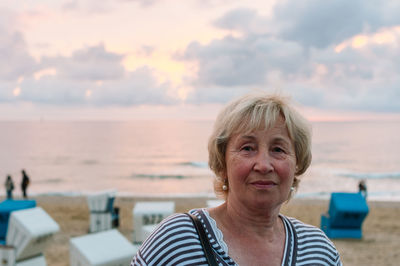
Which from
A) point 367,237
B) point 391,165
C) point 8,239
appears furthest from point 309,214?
point 391,165

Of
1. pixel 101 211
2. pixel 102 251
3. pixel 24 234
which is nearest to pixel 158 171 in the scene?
pixel 101 211

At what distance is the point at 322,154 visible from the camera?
5166 centimetres

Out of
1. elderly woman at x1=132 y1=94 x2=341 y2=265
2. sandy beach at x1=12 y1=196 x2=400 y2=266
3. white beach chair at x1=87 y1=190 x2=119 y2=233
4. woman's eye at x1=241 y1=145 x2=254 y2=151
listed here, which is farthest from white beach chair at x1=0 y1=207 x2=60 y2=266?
white beach chair at x1=87 y1=190 x2=119 y2=233

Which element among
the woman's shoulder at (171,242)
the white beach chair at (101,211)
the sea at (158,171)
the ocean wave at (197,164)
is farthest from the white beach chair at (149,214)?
the ocean wave at (197,164)

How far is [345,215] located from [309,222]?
8.62ft

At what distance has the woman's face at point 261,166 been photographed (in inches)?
57.0

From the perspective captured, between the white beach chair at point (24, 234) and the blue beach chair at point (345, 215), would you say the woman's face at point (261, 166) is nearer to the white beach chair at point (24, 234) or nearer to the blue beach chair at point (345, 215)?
the white beach chair at point (24, 234)

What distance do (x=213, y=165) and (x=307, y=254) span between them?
1.72ft

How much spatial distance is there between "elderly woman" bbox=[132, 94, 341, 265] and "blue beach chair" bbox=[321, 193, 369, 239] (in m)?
8.58

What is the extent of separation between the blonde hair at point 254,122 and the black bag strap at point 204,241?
0.29 meters

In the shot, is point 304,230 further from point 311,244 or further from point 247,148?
point 247,148

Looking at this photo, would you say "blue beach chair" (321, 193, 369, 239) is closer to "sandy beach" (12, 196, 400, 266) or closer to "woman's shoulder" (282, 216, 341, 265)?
"sandy beach" (12, 196, 400, 266)

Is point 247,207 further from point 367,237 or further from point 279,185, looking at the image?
point 367,237

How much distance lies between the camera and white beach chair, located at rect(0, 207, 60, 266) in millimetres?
4211
